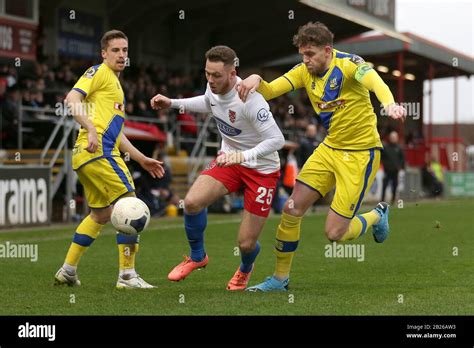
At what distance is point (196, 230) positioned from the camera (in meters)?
7.97

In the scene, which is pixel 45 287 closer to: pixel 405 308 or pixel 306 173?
pixel 306 173

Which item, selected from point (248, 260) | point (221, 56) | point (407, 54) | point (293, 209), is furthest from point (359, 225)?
point (407, 54)

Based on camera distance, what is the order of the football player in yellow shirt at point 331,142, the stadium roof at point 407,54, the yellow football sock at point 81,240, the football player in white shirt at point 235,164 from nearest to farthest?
the football player in white shirt at point 235,164
the football player in yellow shirt at point 331,142
the yellow football sock at point 81,240
the stadium roof at point 407,54

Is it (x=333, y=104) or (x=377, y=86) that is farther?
(x=333, y=104)

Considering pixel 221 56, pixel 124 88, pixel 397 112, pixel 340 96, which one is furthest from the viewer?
pixel 124 88

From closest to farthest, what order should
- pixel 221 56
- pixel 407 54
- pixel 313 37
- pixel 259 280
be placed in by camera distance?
pixel 221 56 → pixel 313 37 → pixel 259 280 → pixel 407 54

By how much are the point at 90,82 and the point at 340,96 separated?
2.28 metres

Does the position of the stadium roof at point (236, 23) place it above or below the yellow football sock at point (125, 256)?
above

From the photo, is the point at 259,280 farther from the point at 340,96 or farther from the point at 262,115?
the point at 340,96

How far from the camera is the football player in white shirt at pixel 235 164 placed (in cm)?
750

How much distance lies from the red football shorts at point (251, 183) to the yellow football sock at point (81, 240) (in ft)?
4.02

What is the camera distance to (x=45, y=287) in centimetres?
802

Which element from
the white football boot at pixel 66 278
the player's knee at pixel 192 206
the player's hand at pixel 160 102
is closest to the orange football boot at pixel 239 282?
the player's knee at pixel 192 206

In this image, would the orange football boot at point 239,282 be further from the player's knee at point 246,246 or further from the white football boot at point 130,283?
the white football boot at point 130,283
